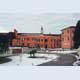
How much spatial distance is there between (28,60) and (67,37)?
66 centimetres

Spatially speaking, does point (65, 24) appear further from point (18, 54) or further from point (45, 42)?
point (18, 54)

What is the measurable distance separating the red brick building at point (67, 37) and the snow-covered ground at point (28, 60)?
0.22 metres

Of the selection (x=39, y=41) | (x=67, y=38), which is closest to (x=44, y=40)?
(x=39, y=41)

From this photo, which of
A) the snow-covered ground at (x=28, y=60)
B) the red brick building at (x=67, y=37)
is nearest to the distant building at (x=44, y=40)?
the red brick building at (x=67, y=37)

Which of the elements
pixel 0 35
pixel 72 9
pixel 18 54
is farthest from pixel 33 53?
pixel 72 9

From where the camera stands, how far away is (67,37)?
507 centimetres

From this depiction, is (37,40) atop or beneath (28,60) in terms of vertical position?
atop

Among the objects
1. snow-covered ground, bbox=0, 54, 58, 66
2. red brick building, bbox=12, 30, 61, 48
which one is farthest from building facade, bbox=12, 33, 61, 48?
snow-covered ground, bbox=0, 54, 58, 66

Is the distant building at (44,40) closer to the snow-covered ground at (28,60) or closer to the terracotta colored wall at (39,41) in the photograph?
the terracotta colored wall at (39,41)

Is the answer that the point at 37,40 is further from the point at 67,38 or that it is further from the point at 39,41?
the point at 67,38

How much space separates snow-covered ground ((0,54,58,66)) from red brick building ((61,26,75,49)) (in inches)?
8.8

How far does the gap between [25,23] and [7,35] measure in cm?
32

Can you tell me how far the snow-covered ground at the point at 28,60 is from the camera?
16.5ft

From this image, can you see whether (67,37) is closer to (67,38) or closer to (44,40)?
(67,38)
